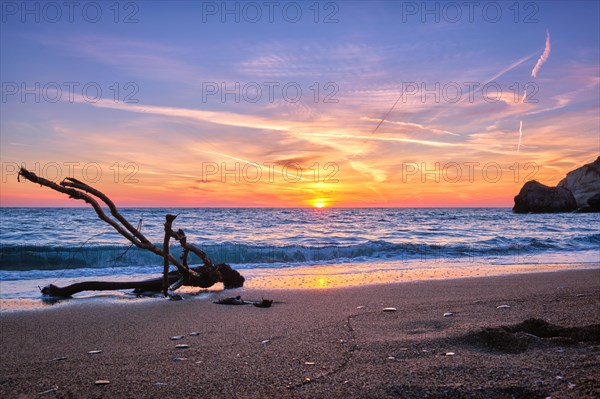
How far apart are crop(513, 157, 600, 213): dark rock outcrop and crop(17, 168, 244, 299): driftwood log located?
70724 mm

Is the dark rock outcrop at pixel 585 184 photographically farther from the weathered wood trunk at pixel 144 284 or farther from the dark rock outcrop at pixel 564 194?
the weathered wood trunk at pixel 144 284

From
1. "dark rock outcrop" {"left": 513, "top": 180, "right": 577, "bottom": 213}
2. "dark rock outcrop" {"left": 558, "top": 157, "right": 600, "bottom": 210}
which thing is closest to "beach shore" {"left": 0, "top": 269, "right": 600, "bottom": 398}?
"dark rock outcrop" {"left": 558, "top": 157, "right": 600, "bottom": 210}

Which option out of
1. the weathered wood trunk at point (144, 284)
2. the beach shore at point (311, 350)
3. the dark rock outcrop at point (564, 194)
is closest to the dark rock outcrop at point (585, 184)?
Result: the dark rock outcrop at point (564, 194)

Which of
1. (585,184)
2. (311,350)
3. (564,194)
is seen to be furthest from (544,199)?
(311,350)

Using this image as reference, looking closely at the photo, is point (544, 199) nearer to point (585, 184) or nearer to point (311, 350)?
point (585, 184)

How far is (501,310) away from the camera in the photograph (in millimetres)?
6219

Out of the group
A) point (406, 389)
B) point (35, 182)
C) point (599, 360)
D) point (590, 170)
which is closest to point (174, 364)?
point (406, 389)

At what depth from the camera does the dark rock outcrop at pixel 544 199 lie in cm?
6931

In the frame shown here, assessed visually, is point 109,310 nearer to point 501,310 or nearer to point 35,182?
point 35,182

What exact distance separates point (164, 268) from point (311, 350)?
5.01 meters

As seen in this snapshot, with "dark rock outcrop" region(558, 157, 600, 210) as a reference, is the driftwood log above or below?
below

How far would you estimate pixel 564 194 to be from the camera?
6956 cm

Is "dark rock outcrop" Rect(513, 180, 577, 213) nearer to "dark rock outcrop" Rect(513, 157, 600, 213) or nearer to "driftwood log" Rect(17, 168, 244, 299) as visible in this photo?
"dark rock outcrop" Rect(513, 157, 600, 213)

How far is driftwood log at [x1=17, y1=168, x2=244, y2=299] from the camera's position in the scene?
24.6 ft
